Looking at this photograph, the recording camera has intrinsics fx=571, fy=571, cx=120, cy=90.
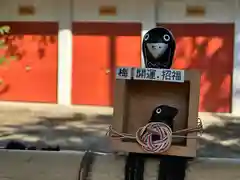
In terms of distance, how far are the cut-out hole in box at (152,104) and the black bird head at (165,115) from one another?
54 mm

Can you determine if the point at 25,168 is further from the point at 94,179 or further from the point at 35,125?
the point at 35,125

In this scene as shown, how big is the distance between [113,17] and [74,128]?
4.10 meters

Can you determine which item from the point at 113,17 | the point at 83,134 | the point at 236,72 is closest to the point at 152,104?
the point at 83,134

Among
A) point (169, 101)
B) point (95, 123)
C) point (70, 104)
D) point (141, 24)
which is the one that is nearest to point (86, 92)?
point (70, 104)

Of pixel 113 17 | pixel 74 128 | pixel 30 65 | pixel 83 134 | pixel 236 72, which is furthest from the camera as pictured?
pixel 30 65

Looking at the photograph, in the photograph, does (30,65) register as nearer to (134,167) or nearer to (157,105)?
(157,105)

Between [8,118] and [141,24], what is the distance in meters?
3.88

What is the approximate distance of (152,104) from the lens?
2.24 meters

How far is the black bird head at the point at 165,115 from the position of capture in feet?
6.78

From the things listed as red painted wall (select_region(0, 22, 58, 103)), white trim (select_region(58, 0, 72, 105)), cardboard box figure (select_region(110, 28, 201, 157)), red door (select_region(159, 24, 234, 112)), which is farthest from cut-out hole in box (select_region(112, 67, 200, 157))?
red painted wall (select_region(0, 22, 58, 103))

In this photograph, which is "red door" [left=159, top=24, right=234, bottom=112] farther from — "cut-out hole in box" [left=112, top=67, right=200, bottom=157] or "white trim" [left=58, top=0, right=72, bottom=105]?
"cut-out hole in box" [left=112, top=67, right=200, bottom=157]

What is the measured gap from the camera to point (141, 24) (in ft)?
43.3

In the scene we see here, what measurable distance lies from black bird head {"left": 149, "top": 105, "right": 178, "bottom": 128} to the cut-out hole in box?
0.18 ft

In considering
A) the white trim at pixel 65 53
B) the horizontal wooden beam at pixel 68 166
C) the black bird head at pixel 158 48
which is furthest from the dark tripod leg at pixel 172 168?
the white trim at pixel 65 53
